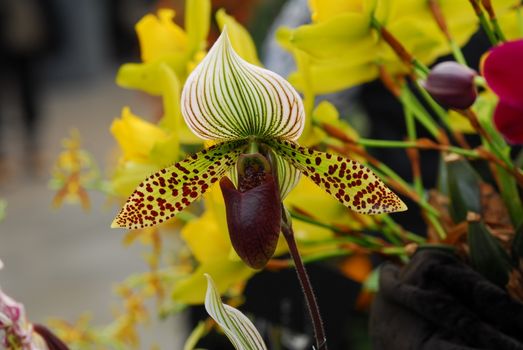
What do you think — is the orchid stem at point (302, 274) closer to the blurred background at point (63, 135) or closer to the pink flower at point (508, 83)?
the pink flower at point (508, 83)

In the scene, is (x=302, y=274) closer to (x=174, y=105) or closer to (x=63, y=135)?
(x=174, y=105)

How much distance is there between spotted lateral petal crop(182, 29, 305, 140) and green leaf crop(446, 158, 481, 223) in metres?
0.13

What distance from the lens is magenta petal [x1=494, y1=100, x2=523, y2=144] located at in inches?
15.5

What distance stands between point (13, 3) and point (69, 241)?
7.10ft

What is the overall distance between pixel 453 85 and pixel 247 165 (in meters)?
0.09

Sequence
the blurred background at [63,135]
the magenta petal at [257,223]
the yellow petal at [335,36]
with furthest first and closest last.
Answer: the blurred background at [63,135]
the yellow petal at [335,36]
the magenta petal at [257,223]

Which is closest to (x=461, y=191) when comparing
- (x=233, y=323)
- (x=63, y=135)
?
(x=233, y=323)

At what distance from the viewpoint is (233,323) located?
0.40 meters

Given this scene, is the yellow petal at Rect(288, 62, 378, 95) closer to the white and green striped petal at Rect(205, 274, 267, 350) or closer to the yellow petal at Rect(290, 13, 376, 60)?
the yellow petal at Rect(290, 13, 376, 60)

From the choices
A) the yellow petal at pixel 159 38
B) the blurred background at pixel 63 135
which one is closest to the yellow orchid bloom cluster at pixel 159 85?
the yellow petal at pixel 159 38

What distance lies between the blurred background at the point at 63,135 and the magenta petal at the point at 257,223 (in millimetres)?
528

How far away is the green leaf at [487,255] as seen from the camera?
0.44 metres

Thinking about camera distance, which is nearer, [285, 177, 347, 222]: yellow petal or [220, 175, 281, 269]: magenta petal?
[220, 175, 281, 269]: magenta petal

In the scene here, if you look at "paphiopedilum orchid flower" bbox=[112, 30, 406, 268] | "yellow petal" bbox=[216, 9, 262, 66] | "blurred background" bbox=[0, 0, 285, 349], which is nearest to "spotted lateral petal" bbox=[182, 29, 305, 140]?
"paphiopedilum orchid flower" bbox=[112, 30, 406, 268]
